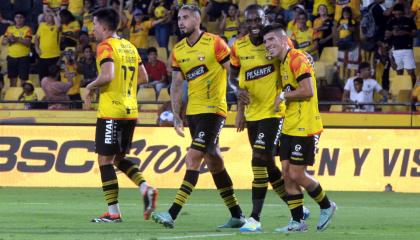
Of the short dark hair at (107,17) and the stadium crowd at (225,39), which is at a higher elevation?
the short dark hair at (107,17)

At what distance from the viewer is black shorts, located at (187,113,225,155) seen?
1365cm

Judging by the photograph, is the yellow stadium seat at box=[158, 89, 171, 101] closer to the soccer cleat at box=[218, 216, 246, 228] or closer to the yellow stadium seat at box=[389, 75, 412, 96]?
the yellow stadium seat at box=[389, 75, 412, 96]

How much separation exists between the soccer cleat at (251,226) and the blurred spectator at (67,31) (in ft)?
61.9

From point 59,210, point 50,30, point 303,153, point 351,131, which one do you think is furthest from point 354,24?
point 303,153

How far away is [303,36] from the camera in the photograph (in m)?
27.6

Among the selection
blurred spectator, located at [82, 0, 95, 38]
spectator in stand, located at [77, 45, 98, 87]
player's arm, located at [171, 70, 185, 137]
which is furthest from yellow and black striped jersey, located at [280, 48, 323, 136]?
blurred spectator, located at [82, 0, 95, 38]

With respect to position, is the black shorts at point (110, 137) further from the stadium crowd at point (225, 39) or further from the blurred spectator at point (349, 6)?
the blurred spectator at point (349, 6)

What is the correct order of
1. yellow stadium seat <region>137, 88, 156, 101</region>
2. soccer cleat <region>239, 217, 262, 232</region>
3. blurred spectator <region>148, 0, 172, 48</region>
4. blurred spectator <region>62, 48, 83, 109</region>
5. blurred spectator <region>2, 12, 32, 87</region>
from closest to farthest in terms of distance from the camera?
soccer cleat <region>239, 217, 262, 232</region> → yellow stadium seat <region>137, 88, 156, 101</region> → blurred spectator <region>62, 48, 83, 109</region> → blurred spectator <region>148, 0, 172, 48</region> → blurred spectator <region>2, 12, 32, 87</region>

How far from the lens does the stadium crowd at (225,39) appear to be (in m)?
26.4

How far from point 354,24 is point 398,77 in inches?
79.9

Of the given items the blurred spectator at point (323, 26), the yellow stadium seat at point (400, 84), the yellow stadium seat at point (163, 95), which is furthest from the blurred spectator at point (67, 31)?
the yellow stadium seat at point (400, 84)

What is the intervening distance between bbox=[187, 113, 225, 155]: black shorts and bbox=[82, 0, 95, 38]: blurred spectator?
57.3 feet

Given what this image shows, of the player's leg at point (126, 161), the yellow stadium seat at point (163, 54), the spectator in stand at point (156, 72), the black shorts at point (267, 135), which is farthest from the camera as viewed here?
the yellow stadium seat at point (163, 54)

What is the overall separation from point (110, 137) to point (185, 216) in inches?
71.6
